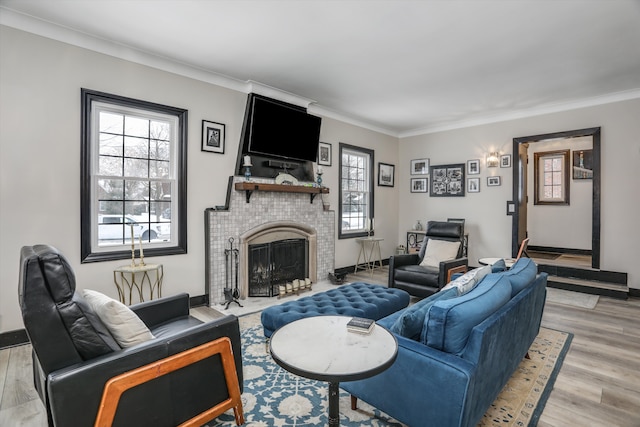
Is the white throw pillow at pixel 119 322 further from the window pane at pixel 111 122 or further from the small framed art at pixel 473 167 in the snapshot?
the small framed art at pixel 473 167

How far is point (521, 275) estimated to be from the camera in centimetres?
223

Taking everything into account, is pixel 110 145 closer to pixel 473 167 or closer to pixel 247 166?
pixel 247 166

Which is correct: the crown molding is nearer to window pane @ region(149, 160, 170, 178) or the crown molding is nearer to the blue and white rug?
window pane @ region(149, 160, 170, 178)

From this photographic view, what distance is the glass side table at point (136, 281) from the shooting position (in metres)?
3.23

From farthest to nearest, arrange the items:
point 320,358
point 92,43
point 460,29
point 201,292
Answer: point 201,292 → point 92,43 → point 460,29 → point 320,358

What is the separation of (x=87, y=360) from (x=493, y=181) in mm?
5963

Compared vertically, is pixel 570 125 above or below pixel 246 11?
below

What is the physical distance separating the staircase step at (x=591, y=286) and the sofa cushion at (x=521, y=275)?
2.93 m

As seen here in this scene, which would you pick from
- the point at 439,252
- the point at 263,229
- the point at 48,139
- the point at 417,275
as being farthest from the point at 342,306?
the point at 48,139

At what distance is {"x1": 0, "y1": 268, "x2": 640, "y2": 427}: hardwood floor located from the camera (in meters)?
1.91

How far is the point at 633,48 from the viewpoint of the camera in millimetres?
3244

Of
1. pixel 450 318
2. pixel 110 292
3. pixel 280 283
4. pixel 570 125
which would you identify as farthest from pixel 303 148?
pixel 570 125

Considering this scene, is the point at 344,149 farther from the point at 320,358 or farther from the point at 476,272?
the point at 320,358

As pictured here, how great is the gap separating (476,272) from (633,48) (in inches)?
122
